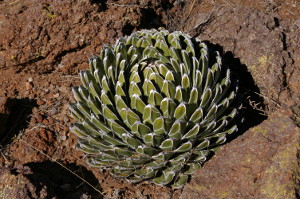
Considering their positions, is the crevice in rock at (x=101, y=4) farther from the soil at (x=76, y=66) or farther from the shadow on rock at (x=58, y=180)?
the shadow on rock at (x=58, y=180)

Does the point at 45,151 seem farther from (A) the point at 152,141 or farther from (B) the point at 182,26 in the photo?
(B) the point at 182,26

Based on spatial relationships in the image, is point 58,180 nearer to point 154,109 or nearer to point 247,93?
point 154,109

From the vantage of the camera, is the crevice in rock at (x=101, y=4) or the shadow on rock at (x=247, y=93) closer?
the shadow on rock at (x=247, y=93)

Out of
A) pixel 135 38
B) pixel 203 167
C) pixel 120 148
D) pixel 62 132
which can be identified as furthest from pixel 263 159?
pixel 62 132

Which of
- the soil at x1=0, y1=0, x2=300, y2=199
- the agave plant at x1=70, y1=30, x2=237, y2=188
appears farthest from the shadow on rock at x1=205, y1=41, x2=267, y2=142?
the agave plant at x1=70, y1=30, x2=237, y2=188

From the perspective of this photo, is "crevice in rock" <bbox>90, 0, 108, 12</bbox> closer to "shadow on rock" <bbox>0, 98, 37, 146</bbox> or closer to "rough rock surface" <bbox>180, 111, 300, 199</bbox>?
"shadow on rock" <bbox>0, 98, 37, 146</bbox>

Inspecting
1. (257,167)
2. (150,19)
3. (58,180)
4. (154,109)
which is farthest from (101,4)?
(257,167)

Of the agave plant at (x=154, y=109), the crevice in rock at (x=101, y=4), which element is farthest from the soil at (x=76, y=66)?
the agave plant at (x=154, y=109)

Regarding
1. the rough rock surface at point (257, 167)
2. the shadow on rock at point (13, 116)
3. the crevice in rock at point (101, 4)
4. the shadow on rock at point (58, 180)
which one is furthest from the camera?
the crevice in rock at point (101, 4)
